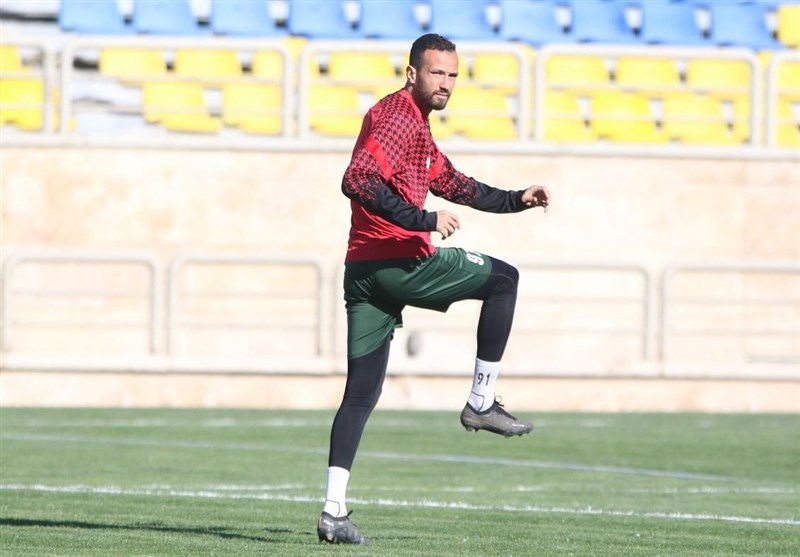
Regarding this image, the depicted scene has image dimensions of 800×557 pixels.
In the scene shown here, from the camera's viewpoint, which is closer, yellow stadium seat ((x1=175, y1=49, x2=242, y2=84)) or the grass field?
the grass field

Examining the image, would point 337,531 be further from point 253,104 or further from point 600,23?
point 600,23

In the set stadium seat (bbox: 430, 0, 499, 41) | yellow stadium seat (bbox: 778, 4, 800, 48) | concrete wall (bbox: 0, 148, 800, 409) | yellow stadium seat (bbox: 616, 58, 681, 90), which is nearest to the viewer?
concrete wall (bbox: 0, 148, 800, 409)

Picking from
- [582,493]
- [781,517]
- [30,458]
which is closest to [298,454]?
[30,458]

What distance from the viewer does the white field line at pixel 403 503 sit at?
27.5ft

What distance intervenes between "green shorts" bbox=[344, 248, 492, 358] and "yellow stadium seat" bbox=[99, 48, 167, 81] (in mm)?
12488

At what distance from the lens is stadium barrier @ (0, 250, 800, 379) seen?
16844 mm

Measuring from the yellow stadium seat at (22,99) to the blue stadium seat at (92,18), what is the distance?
1195mm

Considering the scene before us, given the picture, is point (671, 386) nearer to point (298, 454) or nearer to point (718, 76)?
point (718, 76)

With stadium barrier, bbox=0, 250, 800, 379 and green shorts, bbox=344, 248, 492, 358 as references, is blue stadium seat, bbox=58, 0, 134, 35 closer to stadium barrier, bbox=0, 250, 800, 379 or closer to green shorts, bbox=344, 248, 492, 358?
stadium barrier, bbox=0, 250, 800, 379

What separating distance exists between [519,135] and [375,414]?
383 cm

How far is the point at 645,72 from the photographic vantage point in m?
20.0

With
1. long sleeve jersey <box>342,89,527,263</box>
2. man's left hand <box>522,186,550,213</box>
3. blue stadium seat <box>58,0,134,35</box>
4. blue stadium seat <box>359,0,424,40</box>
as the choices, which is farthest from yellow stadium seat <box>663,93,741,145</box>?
long sleeve jersey <box>342,89,527,263</box>

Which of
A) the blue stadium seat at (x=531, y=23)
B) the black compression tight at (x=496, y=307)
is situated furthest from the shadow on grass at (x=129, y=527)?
the blue stadium seat at (x=531, y=23)

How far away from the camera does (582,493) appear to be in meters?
9.65
